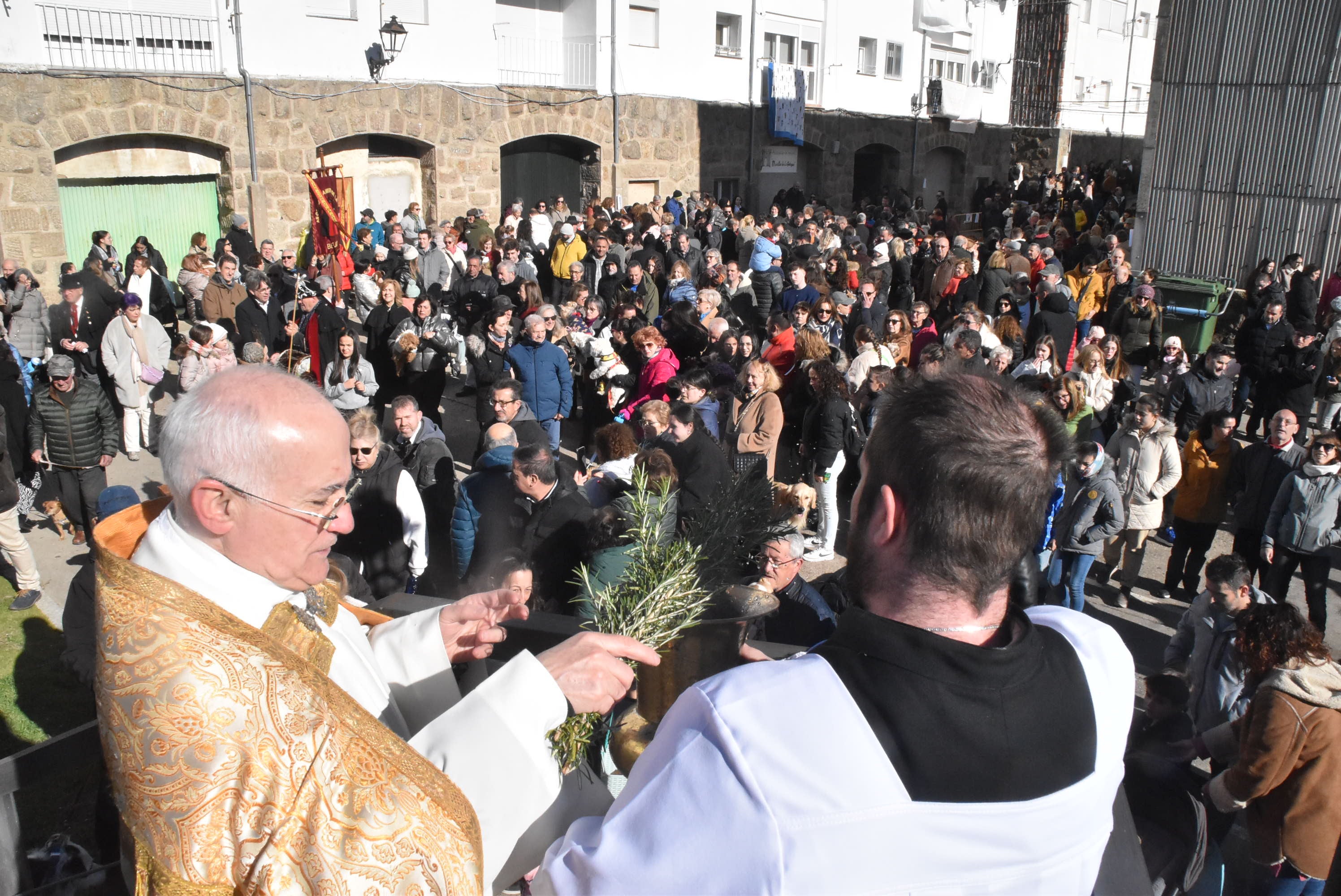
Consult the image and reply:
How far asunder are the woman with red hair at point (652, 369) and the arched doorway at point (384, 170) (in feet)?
35.9

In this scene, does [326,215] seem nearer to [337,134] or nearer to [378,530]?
[337,134]

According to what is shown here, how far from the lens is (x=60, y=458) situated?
281 inches

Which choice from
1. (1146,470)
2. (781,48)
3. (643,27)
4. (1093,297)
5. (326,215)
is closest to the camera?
(1146,470)

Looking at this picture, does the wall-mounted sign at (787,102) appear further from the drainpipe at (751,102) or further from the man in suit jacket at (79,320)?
the man in suit jacket at (79,320)

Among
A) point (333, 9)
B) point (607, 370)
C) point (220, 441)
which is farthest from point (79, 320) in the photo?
point (220, 441)

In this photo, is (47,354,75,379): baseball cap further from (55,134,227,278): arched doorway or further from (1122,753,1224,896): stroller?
(55,134,227,278): arched doorway

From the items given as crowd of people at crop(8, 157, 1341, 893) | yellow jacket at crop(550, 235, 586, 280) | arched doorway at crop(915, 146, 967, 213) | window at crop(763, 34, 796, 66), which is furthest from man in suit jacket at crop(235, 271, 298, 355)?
arched doorway at crop(915, 146, 967, 213)

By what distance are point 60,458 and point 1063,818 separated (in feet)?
24.7

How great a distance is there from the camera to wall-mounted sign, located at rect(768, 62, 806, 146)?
2323 centimetres

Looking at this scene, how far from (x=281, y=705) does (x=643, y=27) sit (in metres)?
21.5

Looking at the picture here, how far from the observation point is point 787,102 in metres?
23.5

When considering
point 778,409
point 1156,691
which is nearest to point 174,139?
point 778,409

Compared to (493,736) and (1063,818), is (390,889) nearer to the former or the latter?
(493,736)

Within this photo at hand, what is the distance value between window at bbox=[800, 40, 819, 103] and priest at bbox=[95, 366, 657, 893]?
24.5 metres
